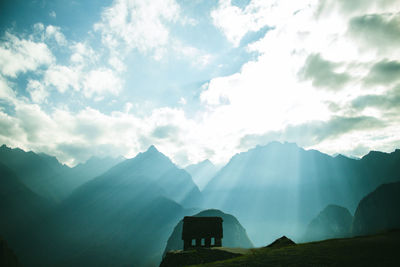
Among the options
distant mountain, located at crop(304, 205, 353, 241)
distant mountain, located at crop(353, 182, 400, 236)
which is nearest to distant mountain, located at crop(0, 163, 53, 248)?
distant mountain, located at crop(304, 205, 353, 241)

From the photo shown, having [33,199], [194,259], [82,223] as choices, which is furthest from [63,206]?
[194,259]

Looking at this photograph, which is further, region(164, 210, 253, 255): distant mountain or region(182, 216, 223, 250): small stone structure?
region(164, 210, 253, 255): distant mountain

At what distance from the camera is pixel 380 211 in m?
90.6

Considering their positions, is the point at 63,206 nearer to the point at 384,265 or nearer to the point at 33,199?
the point at 33,199

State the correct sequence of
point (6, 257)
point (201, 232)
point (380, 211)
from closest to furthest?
1. point (201, 232)
2. point (6, 257)
3. point (380, 211)

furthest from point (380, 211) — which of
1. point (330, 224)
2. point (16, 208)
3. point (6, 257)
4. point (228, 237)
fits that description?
point (16, 208)

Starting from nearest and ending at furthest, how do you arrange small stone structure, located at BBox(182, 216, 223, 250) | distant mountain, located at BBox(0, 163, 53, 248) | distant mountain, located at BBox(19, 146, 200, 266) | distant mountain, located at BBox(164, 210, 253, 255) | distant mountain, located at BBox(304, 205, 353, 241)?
1. small stone structure, located at BBox(182, 216, 223, 250)
2. distant mountain, located at BBox(164, 210, 253, 255)
3. distant mountain, located at BBox(19, 146, 200, 266)
4. distant mountain, located at BBox(304, 205, 353, 241)
5. distant mountain, located at BBox(0, 163, 53, 248)

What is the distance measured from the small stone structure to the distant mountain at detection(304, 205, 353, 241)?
14118 centimetres

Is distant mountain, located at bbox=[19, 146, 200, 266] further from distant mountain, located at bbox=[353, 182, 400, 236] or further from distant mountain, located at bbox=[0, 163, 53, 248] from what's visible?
distant mountain, located at bbox=[353, 182, 400, 236]

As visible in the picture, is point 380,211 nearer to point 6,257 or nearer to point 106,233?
point 6,257

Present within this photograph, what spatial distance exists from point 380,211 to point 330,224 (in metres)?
58.1

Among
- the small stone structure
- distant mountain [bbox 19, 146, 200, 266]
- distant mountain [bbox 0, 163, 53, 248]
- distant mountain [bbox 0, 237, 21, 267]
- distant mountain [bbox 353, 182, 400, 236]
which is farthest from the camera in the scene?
distant mountain [bbox 0, 163, 53, 248]

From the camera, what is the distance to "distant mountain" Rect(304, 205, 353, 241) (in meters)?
135

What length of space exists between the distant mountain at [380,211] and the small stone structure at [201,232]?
93174 millimetres
